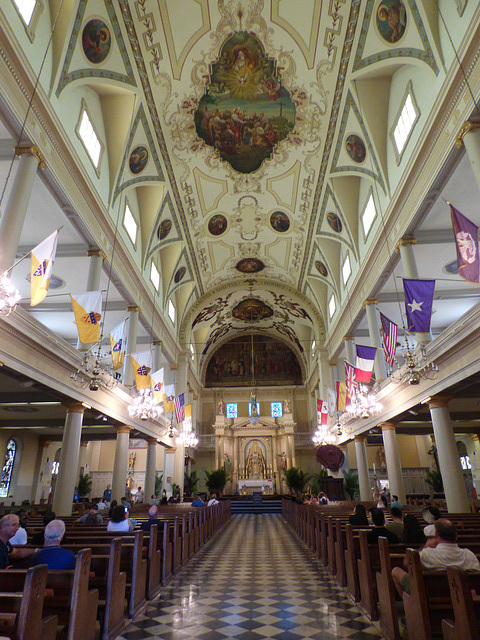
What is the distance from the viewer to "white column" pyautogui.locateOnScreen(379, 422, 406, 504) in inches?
543

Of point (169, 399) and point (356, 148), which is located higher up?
point (356, 148)

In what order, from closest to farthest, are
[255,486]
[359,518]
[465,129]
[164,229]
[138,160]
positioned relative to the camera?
[359,518] → [465,129] → [138,160] → [164,229] → [255,486]

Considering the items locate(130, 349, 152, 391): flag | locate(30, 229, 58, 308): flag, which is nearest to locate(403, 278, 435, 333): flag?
locate(30, 229, 58, 308): flag

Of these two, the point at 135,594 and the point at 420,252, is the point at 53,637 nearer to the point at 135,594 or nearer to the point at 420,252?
the point at 135,594

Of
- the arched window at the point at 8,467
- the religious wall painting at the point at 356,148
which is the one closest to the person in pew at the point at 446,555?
the religious wall painting at the point at 356,148

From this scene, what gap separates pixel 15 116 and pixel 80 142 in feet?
10.9

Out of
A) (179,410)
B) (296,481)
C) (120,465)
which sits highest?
(179,410)

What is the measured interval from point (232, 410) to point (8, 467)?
18.2 metres

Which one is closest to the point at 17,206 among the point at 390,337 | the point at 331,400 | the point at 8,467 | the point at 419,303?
the point at 419,303

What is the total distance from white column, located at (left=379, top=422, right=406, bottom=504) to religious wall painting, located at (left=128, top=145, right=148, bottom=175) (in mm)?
12756

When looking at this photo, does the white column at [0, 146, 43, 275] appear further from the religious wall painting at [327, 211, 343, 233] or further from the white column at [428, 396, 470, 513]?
the religious wall painting at [327, 211, 343, 233]

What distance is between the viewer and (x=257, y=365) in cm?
3625

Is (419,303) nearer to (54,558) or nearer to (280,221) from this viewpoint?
(54,558)

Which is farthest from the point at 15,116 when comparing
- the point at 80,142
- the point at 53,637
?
the point at 53,637
